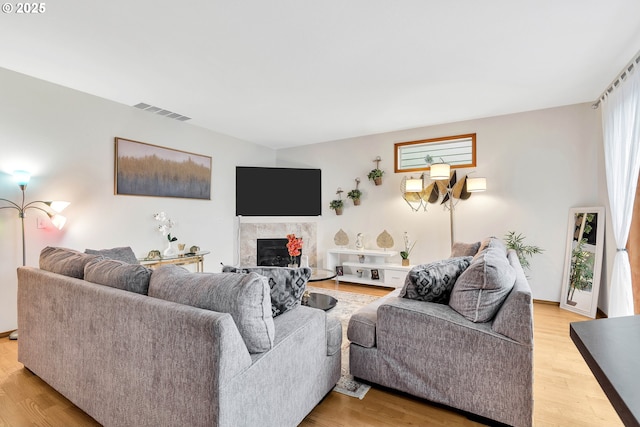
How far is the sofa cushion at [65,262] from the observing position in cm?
199

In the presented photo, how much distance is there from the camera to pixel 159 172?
424 cm

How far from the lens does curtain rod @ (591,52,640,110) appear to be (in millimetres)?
2598

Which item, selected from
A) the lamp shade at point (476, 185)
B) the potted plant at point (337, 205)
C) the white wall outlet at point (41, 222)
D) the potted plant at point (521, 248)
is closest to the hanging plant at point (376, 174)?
the potted plant at point (337, 205)

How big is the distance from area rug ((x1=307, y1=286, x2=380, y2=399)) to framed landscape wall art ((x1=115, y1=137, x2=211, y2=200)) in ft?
8.27

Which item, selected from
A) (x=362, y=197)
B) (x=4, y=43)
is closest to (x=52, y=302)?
(x=4, y=43)

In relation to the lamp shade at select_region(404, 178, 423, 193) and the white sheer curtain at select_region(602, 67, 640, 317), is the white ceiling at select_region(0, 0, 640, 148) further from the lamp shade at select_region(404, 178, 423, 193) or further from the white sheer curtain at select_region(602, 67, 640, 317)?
the lamp shade at select_region(404, 178, 423, 193)

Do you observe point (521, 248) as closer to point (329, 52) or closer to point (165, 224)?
point (329, 52)

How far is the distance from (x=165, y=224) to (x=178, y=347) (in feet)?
11.5

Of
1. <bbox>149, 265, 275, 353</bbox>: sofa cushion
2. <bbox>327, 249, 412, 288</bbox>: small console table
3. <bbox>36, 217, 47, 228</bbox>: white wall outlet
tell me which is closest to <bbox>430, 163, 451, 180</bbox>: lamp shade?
<bbox>327, 249, 412, 288</bbox>: small console table

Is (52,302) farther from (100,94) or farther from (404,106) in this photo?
(404,106)

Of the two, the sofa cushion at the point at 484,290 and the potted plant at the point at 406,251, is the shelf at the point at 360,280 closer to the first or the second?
the potted plant at the point at 406,251

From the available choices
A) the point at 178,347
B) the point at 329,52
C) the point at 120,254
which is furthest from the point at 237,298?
the point at 120,254

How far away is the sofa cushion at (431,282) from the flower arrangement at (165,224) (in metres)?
3.45

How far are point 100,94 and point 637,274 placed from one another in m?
5.98
